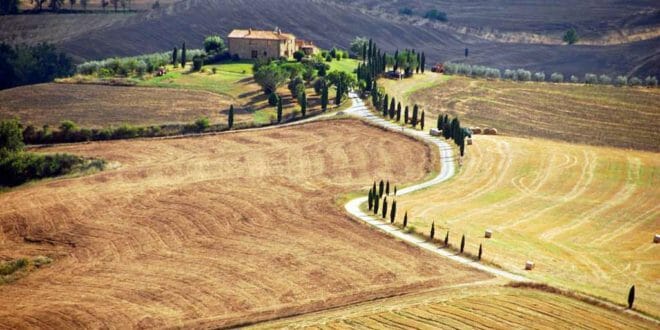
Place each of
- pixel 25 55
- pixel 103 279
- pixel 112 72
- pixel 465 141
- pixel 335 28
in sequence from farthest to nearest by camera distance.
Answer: pixel 335 28, pixel 25 55, pixel 112 72, pixel 465 141, pixel 103 279

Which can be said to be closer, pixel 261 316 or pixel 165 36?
pixel 261 316

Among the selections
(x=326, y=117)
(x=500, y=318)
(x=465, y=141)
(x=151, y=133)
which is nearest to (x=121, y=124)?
(x=151, y=133)

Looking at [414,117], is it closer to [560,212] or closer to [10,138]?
[560,212]

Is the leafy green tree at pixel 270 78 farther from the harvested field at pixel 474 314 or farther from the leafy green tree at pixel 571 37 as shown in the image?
the leafy green tree at pixel 571 37

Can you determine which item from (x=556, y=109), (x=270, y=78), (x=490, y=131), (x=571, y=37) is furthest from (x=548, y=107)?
(x=571, y=37)

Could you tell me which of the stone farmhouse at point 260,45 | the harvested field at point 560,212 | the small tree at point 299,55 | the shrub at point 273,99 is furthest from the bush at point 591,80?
the shrub at point 273,99

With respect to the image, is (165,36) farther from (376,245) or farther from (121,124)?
(376,245)
